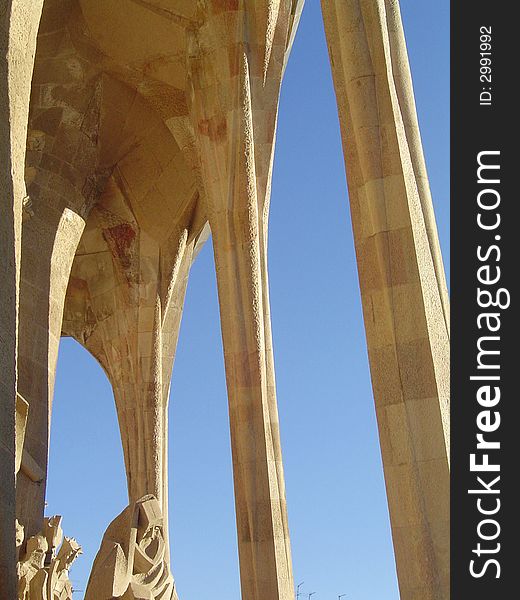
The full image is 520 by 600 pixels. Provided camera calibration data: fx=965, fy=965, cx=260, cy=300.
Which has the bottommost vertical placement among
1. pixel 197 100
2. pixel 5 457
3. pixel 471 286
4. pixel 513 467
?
pixel 513 467

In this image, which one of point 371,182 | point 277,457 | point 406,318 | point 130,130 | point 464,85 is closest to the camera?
point 464,85

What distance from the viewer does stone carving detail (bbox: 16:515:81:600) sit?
1152 centimetres

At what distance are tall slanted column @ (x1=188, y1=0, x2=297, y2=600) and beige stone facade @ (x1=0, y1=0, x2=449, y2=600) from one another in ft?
0.10

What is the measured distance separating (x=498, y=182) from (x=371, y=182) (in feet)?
6.89

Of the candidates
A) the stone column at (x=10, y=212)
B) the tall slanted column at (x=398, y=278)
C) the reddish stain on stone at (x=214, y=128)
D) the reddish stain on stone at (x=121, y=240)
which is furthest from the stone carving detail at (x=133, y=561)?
the reddish stain on stone at (x=121, y=240)

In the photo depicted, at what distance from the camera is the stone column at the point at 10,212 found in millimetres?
6020

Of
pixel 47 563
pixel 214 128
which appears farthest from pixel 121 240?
pixel 47 563

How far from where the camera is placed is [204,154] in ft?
47.7

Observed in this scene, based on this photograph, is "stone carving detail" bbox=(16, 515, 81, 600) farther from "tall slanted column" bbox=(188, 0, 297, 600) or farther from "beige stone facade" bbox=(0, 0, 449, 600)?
"tall slanted column" bbox=(188, 0, 297, 600)

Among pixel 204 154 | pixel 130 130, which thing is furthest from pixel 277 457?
pixel 130 130

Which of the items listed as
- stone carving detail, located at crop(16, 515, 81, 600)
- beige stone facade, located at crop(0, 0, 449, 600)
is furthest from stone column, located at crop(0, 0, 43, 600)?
stone carving detail, located at crop(16, 515, 81, 600)

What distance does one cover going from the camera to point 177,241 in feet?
63.4

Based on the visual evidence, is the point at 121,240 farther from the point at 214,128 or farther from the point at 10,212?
the point at 10,212

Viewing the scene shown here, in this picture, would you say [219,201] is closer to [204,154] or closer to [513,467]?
[204,154]
